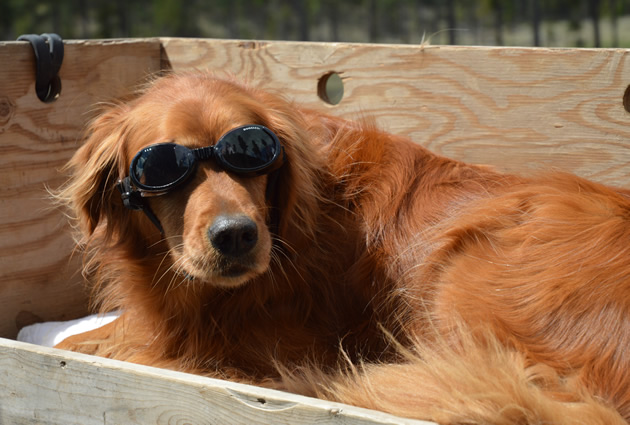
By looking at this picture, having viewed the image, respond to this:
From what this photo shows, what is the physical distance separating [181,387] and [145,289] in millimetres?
783

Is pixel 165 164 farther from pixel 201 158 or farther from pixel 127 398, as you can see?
pixel 127 398

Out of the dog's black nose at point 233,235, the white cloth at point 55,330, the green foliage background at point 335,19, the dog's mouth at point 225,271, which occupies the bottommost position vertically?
the white cloth at point 55,330

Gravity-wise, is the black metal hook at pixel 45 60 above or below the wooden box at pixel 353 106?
above

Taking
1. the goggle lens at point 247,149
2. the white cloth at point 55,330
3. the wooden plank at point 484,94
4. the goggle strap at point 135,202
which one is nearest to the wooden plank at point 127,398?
the goggle strap at point 135,202

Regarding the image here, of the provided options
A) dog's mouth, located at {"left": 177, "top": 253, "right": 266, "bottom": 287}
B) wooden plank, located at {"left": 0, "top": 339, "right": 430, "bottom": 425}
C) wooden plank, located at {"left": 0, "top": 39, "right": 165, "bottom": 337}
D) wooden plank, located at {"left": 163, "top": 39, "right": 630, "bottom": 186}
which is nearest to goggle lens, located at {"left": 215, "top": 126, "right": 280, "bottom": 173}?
dog's mouth, located at {"left": 177, "top": 253, "right": 266, "bottom": 287}

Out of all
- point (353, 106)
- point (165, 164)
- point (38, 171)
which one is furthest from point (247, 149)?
point (38, 171)

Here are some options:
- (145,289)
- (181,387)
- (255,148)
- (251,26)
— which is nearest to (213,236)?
(255,148)

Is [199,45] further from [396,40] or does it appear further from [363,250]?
[396,40]

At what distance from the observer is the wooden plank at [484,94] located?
2750 mm

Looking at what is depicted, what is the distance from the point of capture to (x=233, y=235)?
193cm

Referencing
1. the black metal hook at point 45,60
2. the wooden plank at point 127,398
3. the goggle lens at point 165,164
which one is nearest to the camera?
the wooden plank at point 127,398

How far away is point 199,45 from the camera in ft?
11.6

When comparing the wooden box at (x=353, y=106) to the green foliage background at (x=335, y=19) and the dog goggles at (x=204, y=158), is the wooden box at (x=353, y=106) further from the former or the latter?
the green foliage background at (x=335, y=19)

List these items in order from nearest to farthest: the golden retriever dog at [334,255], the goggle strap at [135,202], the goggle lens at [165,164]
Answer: the golden retriever dog at [334,255], the goggle lens at [165,164], the goggle strap at [135,202]
